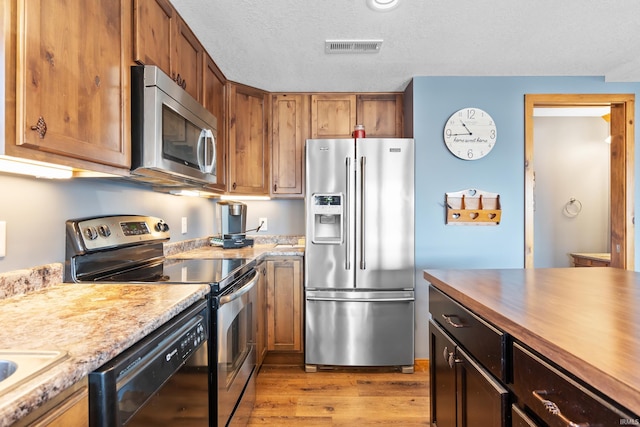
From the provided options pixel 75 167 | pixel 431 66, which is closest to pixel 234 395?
pixel 75 167

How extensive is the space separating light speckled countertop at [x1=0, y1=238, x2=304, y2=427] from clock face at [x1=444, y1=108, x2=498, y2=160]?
7.34ft

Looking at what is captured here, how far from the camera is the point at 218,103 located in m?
2.46

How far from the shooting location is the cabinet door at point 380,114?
294 cm

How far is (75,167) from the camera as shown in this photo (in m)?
1.04

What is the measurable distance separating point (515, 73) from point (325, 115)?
158cm

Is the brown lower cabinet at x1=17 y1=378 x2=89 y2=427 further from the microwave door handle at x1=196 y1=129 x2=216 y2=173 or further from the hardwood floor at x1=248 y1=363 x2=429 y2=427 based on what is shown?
the hardwood floor at x1=248 y1=363 x2=429 y2=427

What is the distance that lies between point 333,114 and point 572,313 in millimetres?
2451

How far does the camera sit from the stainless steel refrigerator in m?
2.48

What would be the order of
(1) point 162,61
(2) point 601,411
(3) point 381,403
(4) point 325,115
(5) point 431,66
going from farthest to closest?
(4) point 325,115 < (5) point 431,66 < (3) point 381,403 < (1) point 162,61 < (2) point 601,411

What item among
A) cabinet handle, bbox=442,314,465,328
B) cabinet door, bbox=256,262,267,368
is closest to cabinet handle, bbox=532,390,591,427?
cabinet handle, bbox=442,314,465,328

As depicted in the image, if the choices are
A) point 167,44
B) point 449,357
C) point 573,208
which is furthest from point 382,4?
point 573,208

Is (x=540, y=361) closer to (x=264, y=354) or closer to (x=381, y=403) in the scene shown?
(x=381, y=403)

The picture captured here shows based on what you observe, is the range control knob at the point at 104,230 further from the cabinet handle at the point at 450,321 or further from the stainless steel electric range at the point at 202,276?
the cabinet handle at the point at 450,321

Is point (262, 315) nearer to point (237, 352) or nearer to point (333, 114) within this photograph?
point (237, 352)
